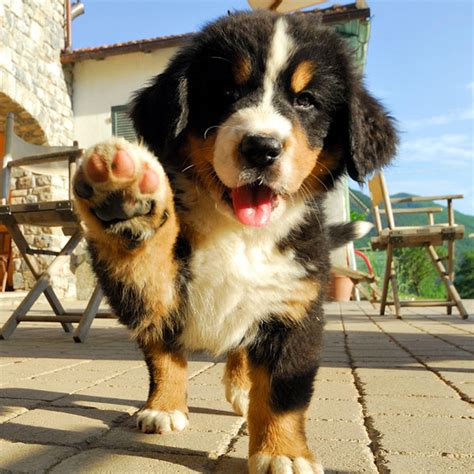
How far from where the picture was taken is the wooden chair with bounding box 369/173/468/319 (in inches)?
231

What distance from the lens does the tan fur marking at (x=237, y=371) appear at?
6.89 ft

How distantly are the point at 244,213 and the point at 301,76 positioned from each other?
1.61ft

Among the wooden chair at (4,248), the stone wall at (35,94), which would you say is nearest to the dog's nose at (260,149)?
the stone wall at (35,94)

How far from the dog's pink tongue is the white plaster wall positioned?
30.4 ft

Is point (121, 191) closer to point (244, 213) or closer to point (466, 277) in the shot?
point (244, 213)

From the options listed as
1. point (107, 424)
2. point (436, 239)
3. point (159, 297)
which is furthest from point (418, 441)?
point (436, 239)

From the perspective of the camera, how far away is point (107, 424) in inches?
72.6

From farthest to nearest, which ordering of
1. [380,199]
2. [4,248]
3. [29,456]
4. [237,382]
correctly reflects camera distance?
[4,248] → [380,199] → [237,382] → [29,456]

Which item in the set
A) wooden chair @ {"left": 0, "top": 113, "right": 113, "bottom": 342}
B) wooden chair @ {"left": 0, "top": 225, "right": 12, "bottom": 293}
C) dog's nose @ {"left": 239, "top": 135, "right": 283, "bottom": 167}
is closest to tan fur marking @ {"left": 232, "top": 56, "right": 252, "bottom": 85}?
dog's nose @ {"left": 239, "top": 135, "right": 283, "bottom": 167}

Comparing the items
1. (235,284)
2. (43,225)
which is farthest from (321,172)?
(43,225)

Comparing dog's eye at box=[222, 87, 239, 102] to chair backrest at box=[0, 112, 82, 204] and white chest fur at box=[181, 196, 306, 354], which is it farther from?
chair backrest at box=[0, 112, 82, 204]

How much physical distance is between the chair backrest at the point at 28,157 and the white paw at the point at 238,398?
248 cm

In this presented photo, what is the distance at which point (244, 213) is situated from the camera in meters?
1.74

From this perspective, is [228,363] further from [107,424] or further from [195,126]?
[195,126]
